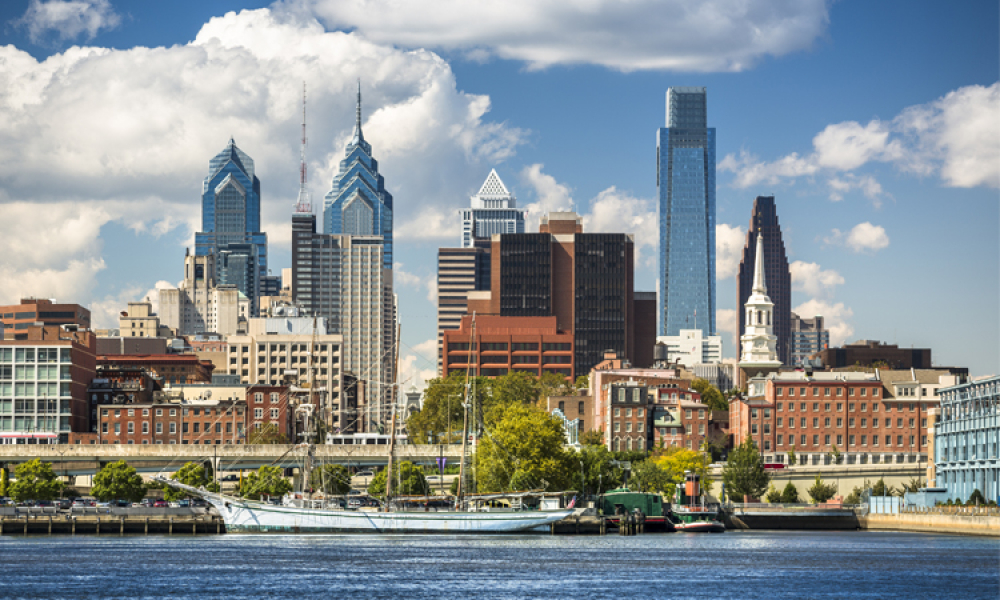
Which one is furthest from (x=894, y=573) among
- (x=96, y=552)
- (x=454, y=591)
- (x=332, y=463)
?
(x=332, y=463)

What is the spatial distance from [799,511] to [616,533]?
28.4 metres

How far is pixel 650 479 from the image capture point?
182 metres

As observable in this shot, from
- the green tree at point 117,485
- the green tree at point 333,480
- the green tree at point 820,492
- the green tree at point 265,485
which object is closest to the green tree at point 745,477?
the green tree at point 820,492

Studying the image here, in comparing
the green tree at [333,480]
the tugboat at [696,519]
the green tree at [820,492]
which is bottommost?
the tugboat at [696,519]

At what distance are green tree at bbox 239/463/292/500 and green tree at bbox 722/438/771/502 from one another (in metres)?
56.3

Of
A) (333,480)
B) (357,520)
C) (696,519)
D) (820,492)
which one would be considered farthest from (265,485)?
(820,492)

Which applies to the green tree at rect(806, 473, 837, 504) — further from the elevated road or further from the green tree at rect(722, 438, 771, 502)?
the elevated road

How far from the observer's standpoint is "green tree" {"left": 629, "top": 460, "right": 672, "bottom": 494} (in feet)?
597

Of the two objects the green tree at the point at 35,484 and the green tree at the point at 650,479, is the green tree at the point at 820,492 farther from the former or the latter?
the green tree at the point at 35,484

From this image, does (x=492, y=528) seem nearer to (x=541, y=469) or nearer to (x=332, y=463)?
(x=541, y=469)

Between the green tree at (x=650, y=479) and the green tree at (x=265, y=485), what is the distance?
43.2 m

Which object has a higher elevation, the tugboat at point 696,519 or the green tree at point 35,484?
the green tree at point 35,484

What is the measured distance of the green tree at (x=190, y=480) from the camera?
574ft

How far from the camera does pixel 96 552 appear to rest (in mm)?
126562
